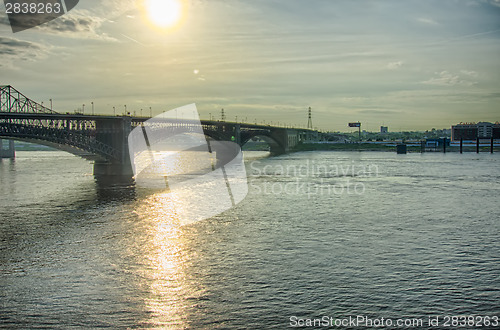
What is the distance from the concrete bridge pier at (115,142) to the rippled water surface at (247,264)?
142ft

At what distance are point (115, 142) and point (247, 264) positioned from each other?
71.1 metres

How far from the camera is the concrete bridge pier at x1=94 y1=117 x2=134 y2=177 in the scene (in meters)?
86.1

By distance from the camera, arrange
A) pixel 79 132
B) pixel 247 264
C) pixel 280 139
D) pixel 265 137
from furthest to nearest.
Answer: pixel 280 139
pixel 265 137
pixel 79 132
pixel 247 264

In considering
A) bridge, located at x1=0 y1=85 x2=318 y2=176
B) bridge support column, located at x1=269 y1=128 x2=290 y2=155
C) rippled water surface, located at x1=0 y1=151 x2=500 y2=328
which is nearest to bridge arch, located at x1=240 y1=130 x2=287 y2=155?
bridge support column, located at x1=269 y1=128 x2=290 y2=155

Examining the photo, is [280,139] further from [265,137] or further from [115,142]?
[115,142]

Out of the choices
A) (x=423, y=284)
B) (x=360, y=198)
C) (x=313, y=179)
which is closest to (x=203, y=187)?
(x=313, y=179)

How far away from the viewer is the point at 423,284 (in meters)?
18.8

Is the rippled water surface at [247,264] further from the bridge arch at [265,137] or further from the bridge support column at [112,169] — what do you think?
the bridge arch at [265,137]

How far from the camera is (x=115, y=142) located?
87438 mm

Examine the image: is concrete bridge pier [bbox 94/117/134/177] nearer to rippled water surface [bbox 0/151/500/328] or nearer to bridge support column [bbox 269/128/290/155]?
rippled water surface [bbox 0/151/500/328]

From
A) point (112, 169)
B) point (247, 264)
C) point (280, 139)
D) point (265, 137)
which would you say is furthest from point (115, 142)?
point (280, 139)

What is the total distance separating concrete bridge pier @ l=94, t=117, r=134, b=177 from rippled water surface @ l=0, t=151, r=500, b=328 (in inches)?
1708

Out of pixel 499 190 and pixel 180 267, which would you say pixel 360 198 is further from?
pixel 180 267

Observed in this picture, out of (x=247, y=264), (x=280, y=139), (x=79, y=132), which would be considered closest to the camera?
(x=247, y=264)
